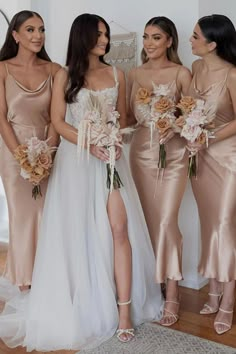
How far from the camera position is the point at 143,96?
8.45ft

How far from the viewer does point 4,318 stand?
2709 mm

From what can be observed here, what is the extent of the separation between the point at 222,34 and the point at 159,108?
1.82ft

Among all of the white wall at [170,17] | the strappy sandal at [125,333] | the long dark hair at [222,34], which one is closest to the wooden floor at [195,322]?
the white wall at [170,17]

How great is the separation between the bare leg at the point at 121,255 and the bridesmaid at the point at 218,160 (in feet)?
1.72

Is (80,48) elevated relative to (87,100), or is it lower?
elevated

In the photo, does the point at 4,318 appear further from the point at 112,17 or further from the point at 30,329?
the point at 112,17

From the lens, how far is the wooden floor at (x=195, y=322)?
2.51 metres

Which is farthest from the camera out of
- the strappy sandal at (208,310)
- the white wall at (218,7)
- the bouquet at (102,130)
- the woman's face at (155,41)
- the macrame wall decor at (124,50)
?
the macrame wall decor at (124,50)

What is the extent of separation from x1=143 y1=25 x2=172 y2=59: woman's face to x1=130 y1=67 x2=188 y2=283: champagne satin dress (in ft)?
0.46

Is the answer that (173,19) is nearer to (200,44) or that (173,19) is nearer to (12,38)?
(200,44)

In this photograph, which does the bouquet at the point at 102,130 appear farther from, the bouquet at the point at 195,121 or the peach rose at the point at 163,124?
the bouquet at the point at 195,121

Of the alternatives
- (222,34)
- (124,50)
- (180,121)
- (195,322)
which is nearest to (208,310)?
(195,322)

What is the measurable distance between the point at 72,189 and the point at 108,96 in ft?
1.87

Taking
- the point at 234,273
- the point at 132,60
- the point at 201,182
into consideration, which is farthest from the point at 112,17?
the point at 234,273
